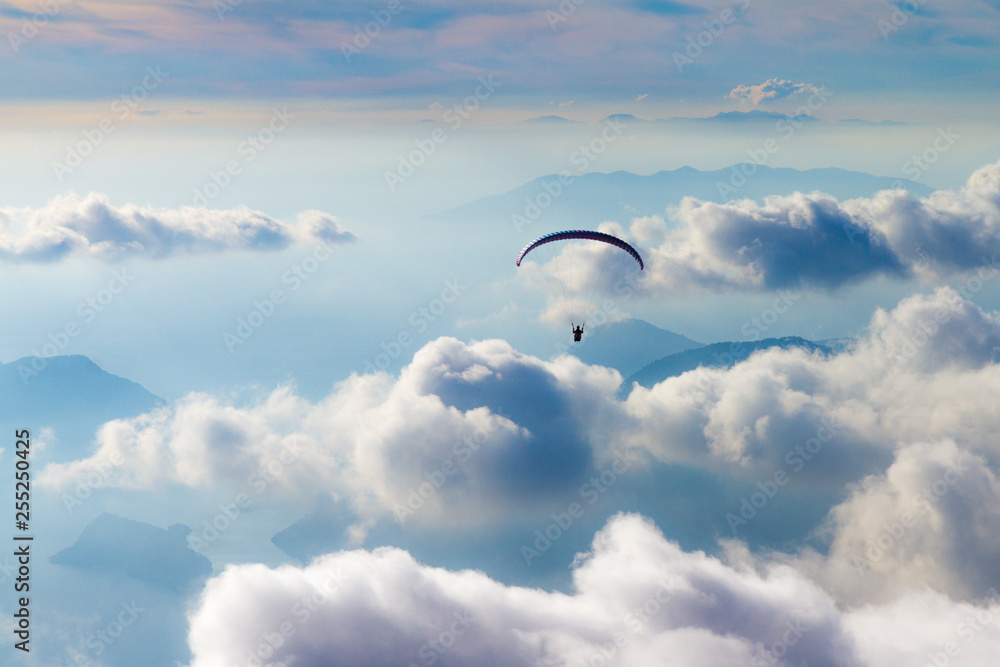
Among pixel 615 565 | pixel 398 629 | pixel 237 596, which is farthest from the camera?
pixel 615 565

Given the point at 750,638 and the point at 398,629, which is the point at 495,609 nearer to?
the point at 398,629

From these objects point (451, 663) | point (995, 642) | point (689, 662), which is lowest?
point (451, 663)

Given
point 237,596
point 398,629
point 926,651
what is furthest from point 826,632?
point 237,596

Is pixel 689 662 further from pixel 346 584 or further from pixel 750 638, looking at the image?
pixel 346 584

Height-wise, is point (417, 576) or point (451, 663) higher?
point (417, 576)

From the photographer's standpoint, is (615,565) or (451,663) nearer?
(451,663)

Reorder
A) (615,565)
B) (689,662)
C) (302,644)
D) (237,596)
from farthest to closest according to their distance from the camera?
(615,565), (237,596), (302,644), (689,662)

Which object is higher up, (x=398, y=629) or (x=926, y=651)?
(x=926, y=651)

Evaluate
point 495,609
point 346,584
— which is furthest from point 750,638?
point 346,584

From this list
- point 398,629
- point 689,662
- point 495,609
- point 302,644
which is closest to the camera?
point 689,662
